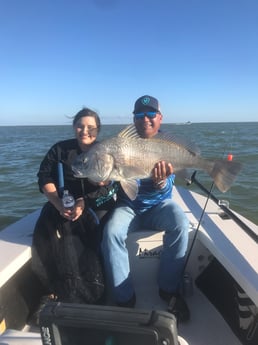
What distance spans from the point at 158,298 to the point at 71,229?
1391 mm

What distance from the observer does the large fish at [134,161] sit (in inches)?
132

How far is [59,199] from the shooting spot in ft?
11.3

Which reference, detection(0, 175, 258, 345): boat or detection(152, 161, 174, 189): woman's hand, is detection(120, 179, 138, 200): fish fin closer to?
detection(152, 161, 174, 189): woman's hand

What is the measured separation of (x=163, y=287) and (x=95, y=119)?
203cm

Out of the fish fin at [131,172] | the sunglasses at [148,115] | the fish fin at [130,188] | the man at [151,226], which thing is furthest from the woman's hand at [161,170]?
the sunglasses at [148,115]

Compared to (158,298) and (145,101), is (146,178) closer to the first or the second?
(145,101)

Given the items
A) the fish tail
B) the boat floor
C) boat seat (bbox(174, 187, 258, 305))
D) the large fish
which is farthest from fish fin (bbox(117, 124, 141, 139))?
the boat floor

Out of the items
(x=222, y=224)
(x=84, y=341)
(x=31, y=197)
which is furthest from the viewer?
(x=31, y=197)

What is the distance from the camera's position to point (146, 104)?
3.83 m

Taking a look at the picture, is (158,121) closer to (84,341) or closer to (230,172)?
(230,172)

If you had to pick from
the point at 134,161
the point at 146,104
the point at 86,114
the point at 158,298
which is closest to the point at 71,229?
the point at 134,161

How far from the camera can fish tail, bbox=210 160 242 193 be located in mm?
3406

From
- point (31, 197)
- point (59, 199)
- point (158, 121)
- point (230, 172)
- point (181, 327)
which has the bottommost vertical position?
point (31, 197)

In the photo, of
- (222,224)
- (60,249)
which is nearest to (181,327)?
(222,224)
